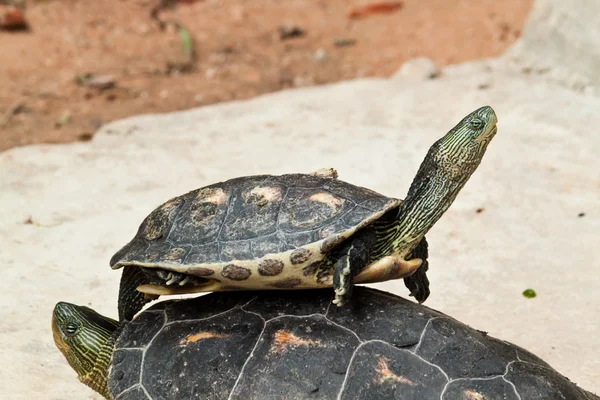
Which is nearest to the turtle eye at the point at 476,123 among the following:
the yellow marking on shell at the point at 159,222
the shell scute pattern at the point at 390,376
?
the shell scute pattern at the point at 390,376

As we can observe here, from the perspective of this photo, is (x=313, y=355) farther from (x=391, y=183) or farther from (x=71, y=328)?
(x=391, y=183)

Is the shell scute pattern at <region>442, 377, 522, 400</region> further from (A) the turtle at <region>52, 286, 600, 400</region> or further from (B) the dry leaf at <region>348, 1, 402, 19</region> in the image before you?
(B) the dry leaf at <region>348, 1, 402, 19</region>

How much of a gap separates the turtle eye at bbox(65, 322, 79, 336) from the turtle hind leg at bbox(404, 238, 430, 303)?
5.98 ft

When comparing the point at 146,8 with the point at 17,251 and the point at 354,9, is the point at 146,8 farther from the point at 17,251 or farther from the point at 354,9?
the point at 17,251

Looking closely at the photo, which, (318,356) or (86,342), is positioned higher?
(318,356)

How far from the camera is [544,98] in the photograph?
27.7 ft

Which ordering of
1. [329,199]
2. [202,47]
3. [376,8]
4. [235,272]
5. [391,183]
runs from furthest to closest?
[376,8]
[202,47]
[391,183]
[329,199]
[235,272]

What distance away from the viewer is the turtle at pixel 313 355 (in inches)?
131

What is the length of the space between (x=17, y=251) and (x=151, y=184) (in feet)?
5.07

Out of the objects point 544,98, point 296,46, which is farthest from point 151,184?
point 296,46

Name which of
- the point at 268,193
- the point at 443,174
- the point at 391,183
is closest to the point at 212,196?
the point at 268,193

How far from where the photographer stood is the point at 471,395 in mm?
3238

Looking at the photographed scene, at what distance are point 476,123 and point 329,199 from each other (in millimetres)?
847

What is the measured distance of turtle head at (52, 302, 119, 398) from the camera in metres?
4.10
